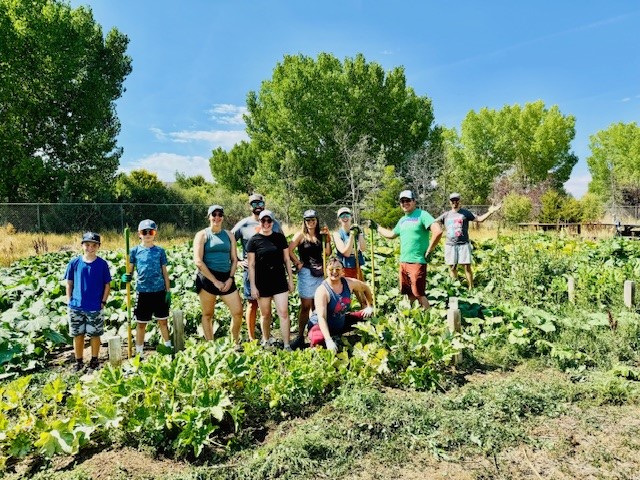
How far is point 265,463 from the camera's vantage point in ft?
8.85

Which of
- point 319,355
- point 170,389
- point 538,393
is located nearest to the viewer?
point 170,389

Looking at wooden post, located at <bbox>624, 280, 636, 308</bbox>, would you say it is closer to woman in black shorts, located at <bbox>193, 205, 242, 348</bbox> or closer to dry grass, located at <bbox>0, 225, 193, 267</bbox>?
woman in black shorts, located at <bbox>193, 205, 242, 348</bbox>

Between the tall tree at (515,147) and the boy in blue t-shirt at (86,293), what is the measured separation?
42.4 meters

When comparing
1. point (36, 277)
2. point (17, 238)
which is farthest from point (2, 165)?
point (36, 277)

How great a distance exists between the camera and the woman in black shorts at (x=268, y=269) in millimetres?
4637

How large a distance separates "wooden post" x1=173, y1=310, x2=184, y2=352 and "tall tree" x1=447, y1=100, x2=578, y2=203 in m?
42.4

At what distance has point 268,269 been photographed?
4.66 metres

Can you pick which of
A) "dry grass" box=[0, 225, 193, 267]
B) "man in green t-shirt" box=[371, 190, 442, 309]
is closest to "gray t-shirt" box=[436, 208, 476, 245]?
"man in green t-shirt" box=[371, 190, 442, 309]

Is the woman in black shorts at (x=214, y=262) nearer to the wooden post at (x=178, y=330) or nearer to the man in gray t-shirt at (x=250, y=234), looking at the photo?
the man in gray t-shirt at (x=250, y=234)

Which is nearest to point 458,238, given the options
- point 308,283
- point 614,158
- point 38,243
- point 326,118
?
point 308,283

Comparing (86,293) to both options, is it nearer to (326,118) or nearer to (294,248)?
(294,248)

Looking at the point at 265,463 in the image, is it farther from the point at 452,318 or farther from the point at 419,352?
the point at 452,318

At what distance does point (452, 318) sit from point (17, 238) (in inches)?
589

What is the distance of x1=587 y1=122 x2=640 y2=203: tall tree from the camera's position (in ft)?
141
